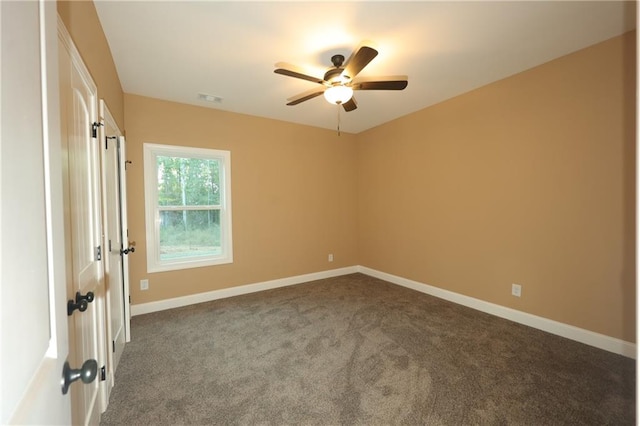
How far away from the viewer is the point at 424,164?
4.00 m

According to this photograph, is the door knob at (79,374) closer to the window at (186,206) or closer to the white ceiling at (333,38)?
the white ceiling at (333,38)

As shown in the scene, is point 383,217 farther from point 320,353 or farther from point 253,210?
point 320,353

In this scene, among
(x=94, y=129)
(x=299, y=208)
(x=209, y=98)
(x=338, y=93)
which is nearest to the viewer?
(x=94, y=129)

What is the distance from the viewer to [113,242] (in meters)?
2.28

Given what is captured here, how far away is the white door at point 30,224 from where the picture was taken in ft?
1.57

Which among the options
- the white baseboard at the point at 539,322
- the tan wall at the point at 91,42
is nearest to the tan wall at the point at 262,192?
the tan wall at the point at 91,42

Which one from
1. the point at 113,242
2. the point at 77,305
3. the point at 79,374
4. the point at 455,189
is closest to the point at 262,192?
the point at 113,242

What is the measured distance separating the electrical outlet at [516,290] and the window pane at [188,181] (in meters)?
3.81

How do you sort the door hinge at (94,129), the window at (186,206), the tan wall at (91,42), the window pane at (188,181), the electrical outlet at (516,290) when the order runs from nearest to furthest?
the tan wall at (91,42) → the door hinge at (94,129) → the electrical outlet at (516,290) → the window at (186,206) → the window pane at (188,181)

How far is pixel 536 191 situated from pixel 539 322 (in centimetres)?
133

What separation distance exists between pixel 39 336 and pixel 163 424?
5.15ft

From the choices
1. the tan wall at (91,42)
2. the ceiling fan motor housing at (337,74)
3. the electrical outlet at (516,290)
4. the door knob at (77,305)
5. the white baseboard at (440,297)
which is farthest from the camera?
the electrical outlet at (516,290)

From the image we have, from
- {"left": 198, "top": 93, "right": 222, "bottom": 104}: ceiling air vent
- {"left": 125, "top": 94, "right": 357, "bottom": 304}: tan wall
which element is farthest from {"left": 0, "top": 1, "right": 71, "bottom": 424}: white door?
{"left": 125, "top": 94, "right": 357, "bottom": 304}: tan wall

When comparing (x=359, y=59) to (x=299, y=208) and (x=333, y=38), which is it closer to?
(x=333, y=38)
